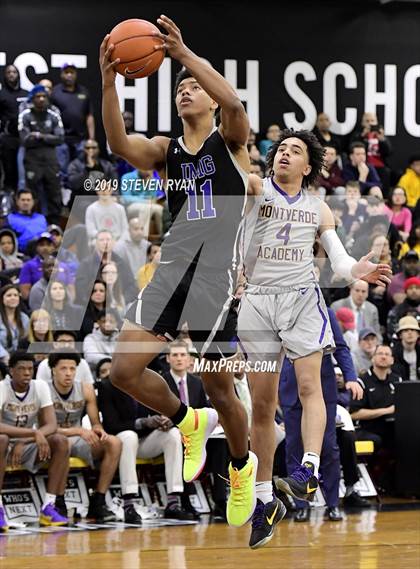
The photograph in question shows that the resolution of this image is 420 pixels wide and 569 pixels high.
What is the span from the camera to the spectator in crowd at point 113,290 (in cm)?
1198

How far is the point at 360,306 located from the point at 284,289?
6483 mm

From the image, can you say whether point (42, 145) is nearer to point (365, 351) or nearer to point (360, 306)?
point (360, 306)

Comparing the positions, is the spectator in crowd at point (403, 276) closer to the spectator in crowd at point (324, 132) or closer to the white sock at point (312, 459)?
the spectator in crowd at point (324, 132)

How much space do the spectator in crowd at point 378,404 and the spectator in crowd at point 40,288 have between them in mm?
3472

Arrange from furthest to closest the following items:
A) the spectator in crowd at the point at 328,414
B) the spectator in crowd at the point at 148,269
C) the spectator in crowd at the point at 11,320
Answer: the spectator in crowd at the point at 148,269 < the spectator in crowd at the point at 11,320 < the spectator in crowd at the point at 328,414

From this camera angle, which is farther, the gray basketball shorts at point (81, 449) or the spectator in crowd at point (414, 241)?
the spectator in crowd at point (414, 241)

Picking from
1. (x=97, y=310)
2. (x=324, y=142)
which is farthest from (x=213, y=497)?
(x=324, y=142)

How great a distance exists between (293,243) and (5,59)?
11.6 m

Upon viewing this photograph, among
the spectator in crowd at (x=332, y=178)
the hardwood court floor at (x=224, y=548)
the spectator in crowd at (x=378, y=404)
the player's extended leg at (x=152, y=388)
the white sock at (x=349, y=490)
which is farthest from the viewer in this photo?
the spectator in crowd at (x=332, y=178)

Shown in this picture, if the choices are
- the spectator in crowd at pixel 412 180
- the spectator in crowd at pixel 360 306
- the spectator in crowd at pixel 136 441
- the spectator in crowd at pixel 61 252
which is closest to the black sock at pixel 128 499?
the spectator in crowd at pixel 136 441

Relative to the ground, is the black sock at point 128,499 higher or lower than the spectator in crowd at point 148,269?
lower

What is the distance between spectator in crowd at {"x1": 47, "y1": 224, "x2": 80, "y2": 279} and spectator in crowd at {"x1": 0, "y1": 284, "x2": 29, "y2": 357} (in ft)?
4.02

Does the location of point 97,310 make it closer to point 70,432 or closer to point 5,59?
point 70,432

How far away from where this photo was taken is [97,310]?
11758mm
